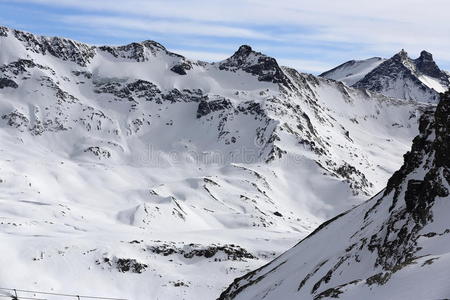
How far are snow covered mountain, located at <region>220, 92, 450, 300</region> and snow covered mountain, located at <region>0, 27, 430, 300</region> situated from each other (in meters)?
23.4

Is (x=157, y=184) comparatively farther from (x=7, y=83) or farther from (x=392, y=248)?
(x=392, y=248)

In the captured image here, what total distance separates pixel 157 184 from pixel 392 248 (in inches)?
4702

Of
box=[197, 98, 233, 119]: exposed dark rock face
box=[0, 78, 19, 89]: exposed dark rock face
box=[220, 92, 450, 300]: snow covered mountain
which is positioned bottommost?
box=[220, 92, 450, 300]: snow covered mountain

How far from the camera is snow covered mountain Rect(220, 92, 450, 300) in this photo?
61.4 ft

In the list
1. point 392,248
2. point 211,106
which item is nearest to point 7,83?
point 211,106

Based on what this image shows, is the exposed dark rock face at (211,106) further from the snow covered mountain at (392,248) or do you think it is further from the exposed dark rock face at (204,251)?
the snow covered mountain at (392,248)

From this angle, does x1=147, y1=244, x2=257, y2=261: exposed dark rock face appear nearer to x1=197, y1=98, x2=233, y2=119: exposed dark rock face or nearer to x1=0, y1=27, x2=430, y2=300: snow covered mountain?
x1=0, y1=27, x2=430, y2=300: snow covered mountain

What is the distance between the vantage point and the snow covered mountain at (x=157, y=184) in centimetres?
6222

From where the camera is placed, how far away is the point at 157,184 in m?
144

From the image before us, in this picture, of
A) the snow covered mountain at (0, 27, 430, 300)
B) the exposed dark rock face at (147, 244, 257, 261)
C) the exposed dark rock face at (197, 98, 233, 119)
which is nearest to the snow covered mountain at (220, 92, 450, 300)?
the snow covered mountain at (0, 27, 430, 300)

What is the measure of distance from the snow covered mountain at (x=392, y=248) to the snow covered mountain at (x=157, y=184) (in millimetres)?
23399

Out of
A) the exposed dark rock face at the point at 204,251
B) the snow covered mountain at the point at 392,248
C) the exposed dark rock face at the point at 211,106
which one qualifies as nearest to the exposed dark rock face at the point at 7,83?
the exposed dark rock face at the point at 211,106

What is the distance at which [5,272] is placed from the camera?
175ft

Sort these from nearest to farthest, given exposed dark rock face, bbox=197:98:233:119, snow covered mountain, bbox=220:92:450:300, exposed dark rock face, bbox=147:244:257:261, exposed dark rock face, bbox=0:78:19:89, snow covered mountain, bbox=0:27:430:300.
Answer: snow covered mountain, bbox=220:92:450:300
snow covered mountain, bbox=0:27:430:300
exposed dark rock face, bbox=147:244:257:261
exposed dark rock face, bbox=197:98:233:119
exposed dark rock face, bbox=0:78:19:89
